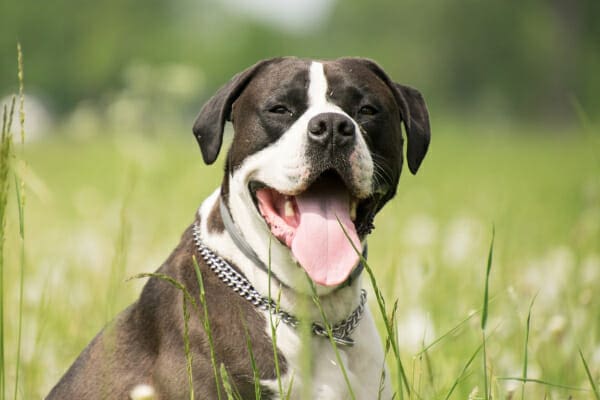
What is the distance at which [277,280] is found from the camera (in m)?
3.30

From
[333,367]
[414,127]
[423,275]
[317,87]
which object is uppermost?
[317,87]

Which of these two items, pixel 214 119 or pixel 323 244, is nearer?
pixel 323 244

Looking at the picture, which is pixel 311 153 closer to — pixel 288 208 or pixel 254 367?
pixel 288 208

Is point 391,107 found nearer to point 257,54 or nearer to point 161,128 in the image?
point 161,128

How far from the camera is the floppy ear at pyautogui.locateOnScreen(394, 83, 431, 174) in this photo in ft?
11.9

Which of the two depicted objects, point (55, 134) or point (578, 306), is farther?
point (55, 134)

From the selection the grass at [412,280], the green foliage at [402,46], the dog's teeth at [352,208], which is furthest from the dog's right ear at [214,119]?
the green foliage at [402,46]

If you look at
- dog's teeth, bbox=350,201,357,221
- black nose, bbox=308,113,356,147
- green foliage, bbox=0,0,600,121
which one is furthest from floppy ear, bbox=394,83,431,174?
green foliage, bbox=0,0,600,121

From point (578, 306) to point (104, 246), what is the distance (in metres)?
3.77

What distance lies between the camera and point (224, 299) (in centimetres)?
318

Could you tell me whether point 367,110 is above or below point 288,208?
above

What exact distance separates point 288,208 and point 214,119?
464 millimetres

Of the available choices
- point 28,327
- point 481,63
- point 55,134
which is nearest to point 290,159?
point 28,327

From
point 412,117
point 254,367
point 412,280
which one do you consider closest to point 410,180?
point 412,280
